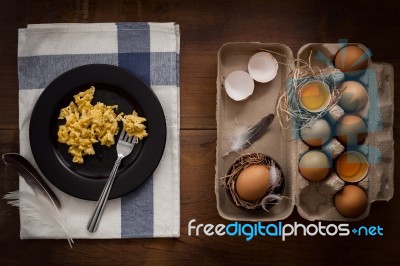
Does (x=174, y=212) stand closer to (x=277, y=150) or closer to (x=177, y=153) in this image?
(x=177, y=153)

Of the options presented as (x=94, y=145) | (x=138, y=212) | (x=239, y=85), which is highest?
(x=239, y=85)

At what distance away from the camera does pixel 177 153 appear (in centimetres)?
97

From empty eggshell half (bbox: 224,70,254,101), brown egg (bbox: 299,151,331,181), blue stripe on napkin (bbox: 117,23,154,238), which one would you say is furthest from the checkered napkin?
brown egg (bbox: 299,151,331,181)

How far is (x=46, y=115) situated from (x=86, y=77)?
0.35 feet

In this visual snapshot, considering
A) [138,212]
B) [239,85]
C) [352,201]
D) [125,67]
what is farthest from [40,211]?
[352,201]

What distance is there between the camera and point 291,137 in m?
0.94

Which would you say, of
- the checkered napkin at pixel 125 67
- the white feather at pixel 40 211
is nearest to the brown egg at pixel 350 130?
the checkered napkin at pixel 125 67

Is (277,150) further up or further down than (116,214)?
further up

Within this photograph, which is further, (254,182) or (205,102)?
(205,102)

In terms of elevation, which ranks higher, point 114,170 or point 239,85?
point 239,85

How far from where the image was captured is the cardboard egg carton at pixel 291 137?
94 centimetres

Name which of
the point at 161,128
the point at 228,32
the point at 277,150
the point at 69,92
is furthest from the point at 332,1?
the point at 69,92

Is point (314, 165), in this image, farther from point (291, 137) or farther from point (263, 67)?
point (263, 67)

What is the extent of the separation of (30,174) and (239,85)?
0.43 metres
